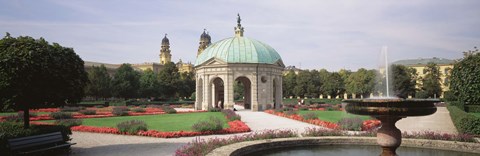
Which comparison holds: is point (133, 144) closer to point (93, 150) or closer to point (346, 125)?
point (93, 150)

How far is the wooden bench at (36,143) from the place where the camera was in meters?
11.3

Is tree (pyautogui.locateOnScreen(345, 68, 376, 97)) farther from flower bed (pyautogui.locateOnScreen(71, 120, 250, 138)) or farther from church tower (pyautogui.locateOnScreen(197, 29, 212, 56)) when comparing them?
flower bed (pyautogui.locateOnScreen(71, 120, 250, 138))

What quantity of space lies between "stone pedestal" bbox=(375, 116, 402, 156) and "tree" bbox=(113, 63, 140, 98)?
6357 centimetres

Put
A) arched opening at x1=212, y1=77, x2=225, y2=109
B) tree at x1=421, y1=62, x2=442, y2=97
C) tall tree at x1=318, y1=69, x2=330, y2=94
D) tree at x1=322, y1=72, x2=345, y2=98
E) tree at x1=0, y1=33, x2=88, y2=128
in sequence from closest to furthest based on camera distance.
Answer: tree at x1=0, y1=33, x2=88, y2=128
arched opening at x1=212, y1=77, x2=225, y2=109
tree at x1=421, y1=62, x2=442, y2=97
tree at x1=322, y1=72, x2=345, y2=98
tall tree at x1=318, y1=69, x2=330, y2=94

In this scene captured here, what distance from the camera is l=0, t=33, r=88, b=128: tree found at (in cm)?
1176

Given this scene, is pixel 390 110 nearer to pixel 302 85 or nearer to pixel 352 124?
pixel 352 124

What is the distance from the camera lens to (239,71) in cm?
4281

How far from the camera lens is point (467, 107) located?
3966 cm

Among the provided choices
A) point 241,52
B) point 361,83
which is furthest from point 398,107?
point 361,83

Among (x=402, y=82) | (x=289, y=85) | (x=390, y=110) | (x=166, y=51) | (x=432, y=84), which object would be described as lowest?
(x=390, y=110)

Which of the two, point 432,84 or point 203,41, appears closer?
point 432,84

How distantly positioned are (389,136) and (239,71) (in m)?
33.1

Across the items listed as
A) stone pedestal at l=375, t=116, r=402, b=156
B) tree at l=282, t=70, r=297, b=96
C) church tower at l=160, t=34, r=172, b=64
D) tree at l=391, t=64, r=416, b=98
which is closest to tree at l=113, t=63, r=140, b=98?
tree at l=282, t=70, r=297, b=96

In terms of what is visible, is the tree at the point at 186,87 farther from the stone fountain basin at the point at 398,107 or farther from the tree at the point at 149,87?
the stone fountain basin at the point at 398,107
